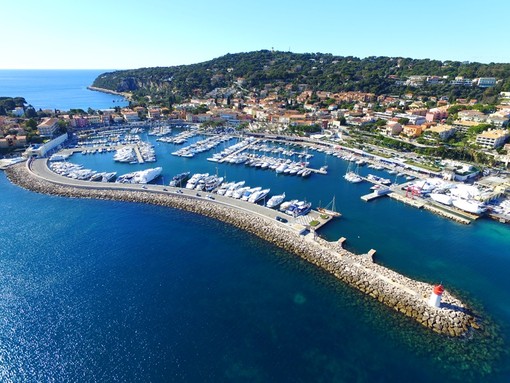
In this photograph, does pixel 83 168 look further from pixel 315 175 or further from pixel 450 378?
pixel 450 378

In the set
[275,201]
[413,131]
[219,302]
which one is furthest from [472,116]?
[219,302]

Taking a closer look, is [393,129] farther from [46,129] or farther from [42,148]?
[46,129]

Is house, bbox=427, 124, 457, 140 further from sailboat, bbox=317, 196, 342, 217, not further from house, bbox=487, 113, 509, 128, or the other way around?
sailboat, bbox=317, 196, 342, 217

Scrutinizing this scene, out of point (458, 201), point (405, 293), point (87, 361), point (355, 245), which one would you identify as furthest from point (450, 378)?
point (458, 201)

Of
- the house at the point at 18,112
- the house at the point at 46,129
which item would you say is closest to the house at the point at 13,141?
the house at the point at 46,129

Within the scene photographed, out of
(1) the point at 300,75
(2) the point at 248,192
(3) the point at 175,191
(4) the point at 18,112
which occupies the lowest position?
(3) the point at 175,191

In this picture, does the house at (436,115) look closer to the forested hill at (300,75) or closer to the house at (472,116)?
the house at (472,116)

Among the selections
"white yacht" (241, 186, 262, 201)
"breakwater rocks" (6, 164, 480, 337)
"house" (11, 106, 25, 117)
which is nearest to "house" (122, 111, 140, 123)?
"house" (11, 106, 25, 117)
